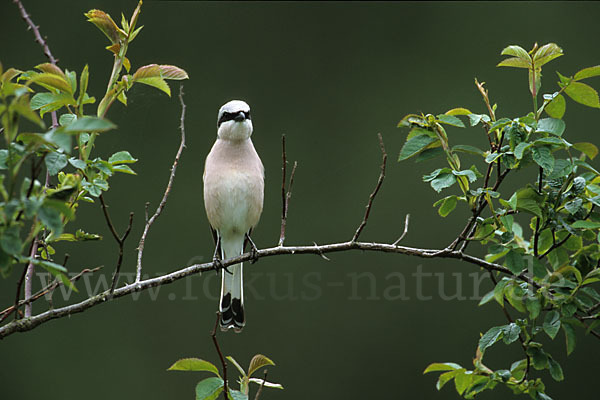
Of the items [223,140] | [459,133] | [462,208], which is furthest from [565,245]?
[459,133]

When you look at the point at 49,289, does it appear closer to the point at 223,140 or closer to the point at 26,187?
the point at 26,187

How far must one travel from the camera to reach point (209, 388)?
179 centimetres

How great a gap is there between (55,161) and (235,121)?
1.55 m

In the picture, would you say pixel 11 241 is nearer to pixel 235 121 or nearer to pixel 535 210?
pixel 535 210

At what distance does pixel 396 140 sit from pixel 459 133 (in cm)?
65

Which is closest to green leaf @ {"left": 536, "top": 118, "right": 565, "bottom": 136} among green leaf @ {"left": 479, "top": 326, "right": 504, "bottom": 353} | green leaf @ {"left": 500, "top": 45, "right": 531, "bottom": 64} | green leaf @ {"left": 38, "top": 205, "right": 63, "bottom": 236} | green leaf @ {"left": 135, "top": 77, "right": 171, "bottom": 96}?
green leaf @ {"left": 500, "top": 45, "right": 531, "bottom": 64}

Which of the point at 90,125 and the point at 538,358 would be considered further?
the point at 538,358

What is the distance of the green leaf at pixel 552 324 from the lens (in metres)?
1.76

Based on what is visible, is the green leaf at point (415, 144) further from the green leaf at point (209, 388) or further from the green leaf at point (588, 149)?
the green leaf at point (209, 388)

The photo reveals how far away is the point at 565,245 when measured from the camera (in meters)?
1.99

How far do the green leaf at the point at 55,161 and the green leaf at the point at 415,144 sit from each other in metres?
0.91

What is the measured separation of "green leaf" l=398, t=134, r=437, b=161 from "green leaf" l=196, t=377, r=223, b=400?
809 mm

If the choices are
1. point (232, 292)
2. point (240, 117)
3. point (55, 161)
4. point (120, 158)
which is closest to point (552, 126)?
point (120, 158)

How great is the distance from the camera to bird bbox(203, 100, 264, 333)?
3116mm
